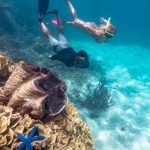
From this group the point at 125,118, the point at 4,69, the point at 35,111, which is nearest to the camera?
the point at 35,111

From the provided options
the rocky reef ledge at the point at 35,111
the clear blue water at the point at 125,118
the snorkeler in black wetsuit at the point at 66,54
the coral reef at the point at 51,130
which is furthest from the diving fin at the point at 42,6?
the coral reef at the point at 51,130

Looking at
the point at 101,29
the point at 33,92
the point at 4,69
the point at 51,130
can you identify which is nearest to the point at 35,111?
the point at 33,92

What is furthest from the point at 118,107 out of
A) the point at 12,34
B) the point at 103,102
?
the point at 12,34

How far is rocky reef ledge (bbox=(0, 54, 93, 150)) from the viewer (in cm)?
367

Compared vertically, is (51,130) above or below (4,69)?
below

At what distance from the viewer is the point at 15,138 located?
11.7ft

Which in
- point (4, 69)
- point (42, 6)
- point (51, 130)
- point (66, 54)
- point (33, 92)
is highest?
point (42, 6)

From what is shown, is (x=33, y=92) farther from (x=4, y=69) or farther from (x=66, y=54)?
(x=66, y=54)

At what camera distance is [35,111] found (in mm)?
4078

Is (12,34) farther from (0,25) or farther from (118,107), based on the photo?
(118,107)

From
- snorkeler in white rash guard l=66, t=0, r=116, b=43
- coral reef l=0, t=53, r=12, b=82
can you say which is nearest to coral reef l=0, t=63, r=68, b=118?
coral reef l=0, t=53, r=12, b=82

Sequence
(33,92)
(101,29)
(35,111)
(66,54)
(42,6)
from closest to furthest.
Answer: (35,111) < (33,92) < (66,54) < (101,29) < (42,6)

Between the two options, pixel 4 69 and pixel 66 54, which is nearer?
pixel 4 69

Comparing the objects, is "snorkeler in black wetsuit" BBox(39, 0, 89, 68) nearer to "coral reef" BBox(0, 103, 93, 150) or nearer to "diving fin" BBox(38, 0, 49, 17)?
"diving fin" BBox(38, 0, 49, 17)
